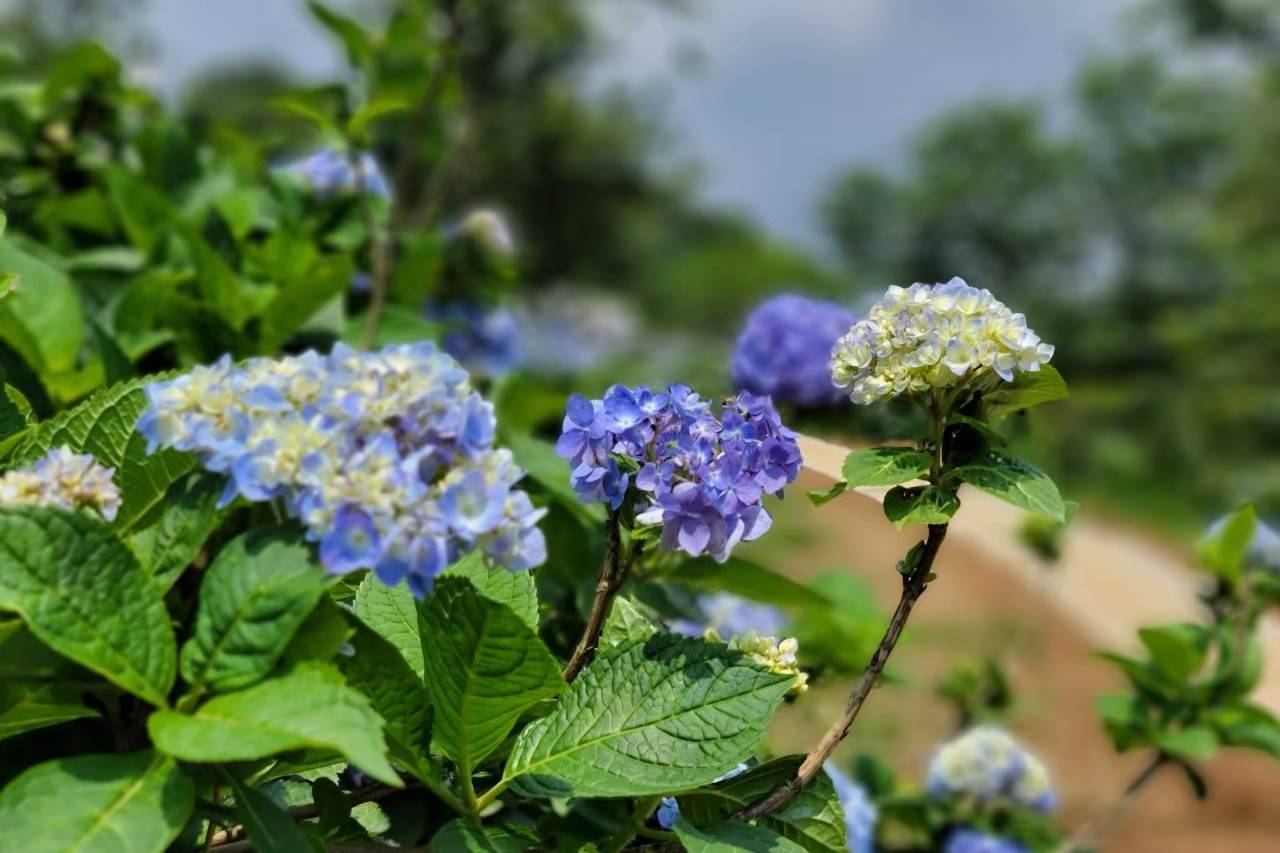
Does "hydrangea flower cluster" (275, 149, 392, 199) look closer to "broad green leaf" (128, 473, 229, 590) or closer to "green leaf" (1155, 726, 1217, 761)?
"broad green leaf" (128, 473, 229, 590)

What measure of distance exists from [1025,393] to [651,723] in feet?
1.11

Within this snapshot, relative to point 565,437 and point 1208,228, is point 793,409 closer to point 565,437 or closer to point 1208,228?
point 565,437

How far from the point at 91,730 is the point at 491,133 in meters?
15.8

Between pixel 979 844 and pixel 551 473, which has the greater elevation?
pixel 551 473

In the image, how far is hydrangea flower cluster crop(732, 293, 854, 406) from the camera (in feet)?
5.55

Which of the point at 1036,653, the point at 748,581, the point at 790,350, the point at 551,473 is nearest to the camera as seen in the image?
the point at 748,581

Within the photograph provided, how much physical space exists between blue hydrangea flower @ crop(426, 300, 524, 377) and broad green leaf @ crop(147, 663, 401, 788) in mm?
1507

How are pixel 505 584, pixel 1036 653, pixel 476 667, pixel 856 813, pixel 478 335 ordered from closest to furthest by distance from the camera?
pixel 476 667, pixel 505 584, pixel 856 813, pixel 478 335, pixel 1036 653

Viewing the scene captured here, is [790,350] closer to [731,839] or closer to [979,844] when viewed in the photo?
[979,844]

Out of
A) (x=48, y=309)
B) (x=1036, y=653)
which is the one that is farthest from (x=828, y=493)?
(x=1036, y=653)

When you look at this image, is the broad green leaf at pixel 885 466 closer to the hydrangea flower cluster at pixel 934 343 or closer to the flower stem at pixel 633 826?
the hydrangea flower cluster at pixel 934 343

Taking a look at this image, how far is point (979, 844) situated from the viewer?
178 centimetres

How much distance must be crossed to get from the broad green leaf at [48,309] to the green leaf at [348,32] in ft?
1.89

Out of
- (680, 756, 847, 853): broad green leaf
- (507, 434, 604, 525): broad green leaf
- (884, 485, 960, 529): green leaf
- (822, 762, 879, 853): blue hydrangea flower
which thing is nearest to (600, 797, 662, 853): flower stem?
(680, 756, 847, 853): broad green leaf
